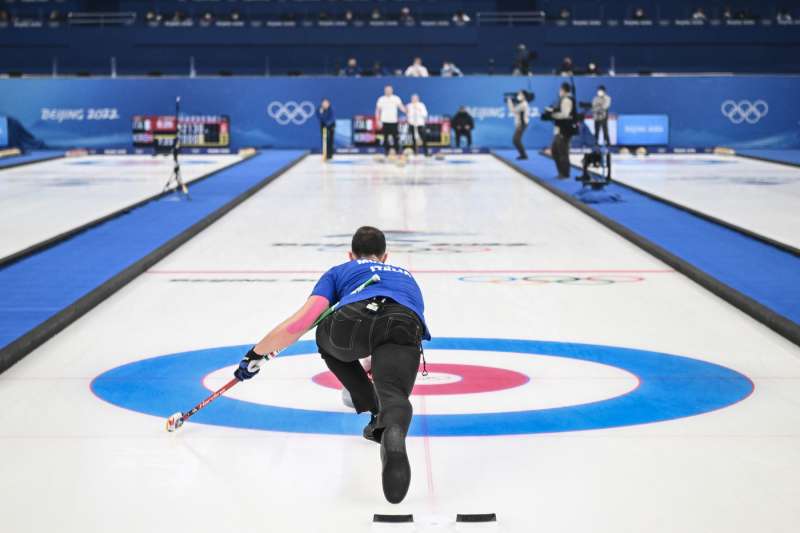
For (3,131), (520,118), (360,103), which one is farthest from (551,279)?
(3,131)

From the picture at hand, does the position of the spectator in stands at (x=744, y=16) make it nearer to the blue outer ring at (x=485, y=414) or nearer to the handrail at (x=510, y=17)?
the handrail at (x=510, y=17)

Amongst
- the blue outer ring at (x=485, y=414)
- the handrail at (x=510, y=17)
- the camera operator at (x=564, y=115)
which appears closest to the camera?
the blue outer ring at (x=485, y=414)

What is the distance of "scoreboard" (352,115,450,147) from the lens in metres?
35.6

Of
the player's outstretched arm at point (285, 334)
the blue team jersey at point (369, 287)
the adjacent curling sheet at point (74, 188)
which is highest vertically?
the blue team jersey at point (369, 287)

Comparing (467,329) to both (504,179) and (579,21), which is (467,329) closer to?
(504,179)

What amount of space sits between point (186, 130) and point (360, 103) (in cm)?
516

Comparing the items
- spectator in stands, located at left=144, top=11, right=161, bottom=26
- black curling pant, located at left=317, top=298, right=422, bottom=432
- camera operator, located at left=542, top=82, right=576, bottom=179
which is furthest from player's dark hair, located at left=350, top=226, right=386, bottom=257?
spectator in stands, located at left=144, top=11, right=161, bottom=26

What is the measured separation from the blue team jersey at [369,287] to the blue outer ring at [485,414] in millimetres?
773

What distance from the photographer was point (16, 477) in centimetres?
556

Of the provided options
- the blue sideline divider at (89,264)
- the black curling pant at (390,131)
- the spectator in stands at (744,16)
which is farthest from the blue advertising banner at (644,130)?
the blue sideline divider at (89,264)

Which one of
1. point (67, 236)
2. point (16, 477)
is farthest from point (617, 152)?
point (16, 477)

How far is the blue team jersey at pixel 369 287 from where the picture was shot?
5.90m

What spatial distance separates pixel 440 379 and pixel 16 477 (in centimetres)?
287

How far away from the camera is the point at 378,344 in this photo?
5770mm
